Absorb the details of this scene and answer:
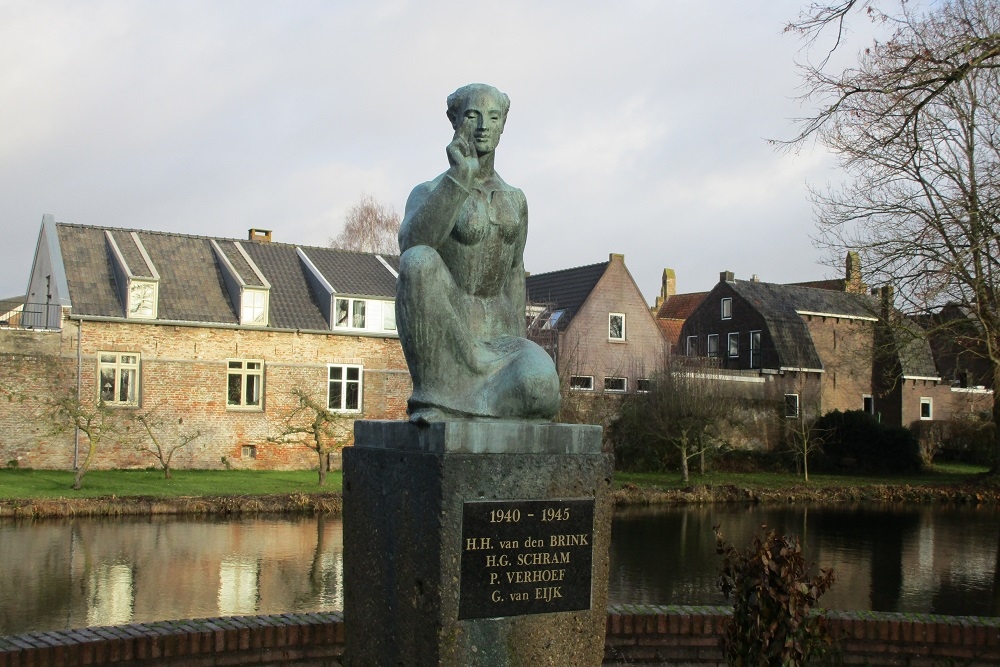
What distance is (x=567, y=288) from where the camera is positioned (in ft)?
147

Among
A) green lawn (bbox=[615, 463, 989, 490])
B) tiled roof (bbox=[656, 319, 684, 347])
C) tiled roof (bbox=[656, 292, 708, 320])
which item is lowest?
green lawn (bbox=[615, 463, 989, 490])

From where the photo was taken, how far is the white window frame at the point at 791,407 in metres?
38.7

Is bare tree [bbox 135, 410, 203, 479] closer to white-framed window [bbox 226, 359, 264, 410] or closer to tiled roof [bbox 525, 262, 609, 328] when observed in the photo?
white-framed window [bbox 226, 359, 264, 410]

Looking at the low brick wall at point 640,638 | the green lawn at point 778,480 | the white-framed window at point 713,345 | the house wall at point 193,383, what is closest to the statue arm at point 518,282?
the low brick wall at point 640,638

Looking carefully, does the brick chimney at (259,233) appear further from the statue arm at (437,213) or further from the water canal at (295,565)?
the statue arm at (437,213)

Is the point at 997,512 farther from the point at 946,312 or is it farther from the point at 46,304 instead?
the point at 46,304

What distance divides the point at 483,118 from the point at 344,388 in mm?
27515

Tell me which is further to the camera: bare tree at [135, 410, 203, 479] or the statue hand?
bare tree at [135, 410, 203, 479]

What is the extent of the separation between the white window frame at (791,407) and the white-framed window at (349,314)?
16.0m

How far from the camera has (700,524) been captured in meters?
21.1

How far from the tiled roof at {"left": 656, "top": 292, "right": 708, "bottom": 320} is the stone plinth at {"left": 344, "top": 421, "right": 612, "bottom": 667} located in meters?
61.5

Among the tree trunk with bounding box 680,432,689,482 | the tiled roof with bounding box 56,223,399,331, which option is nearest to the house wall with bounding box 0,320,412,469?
the tiled roof with bounding box 56,223,399,331

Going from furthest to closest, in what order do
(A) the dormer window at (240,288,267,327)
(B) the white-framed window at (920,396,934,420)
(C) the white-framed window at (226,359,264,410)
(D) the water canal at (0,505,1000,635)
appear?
(B) the white-framed window at (920,396,934,420)
(A) the dormer window at (240,288,267,327)
(C) the white-framed window at (226,359,264,410)
(D) the water canal at (0,505,1000,635)

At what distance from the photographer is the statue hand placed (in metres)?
5.55
